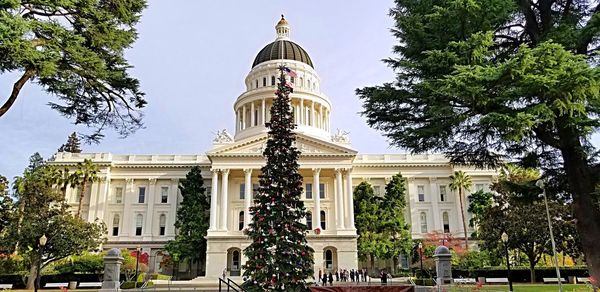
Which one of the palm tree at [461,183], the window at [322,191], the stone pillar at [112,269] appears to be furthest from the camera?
the palm tree at [461,183]

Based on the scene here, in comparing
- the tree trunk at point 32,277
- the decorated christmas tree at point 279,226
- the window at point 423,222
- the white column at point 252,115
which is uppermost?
the white column at point 252,115

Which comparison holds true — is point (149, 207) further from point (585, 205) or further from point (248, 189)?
point (585, 205)

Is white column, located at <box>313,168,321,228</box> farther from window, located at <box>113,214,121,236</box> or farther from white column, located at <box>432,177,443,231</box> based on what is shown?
window, located at <box>113,214,121,236</box>

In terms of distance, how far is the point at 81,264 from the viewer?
136 ft

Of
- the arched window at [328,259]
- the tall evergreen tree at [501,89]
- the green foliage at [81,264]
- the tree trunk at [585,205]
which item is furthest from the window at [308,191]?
the tree trunk at [585,205]

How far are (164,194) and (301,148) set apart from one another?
18831 mm

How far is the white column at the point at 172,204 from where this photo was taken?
176 feet

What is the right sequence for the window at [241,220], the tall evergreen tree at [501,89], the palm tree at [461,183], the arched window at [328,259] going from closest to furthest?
the tall evergreen tree at [501,89] < the arched window at [328,259] < the window at [241,220] < the palm tree at [461,183]

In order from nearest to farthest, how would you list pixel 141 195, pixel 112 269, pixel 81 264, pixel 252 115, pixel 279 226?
1. pixel 279 226
2. pixel 112 269
3. pixel 81 264
4. pixel 141 195
5. pixel 252 115

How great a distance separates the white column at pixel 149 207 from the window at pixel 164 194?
0.94 metres

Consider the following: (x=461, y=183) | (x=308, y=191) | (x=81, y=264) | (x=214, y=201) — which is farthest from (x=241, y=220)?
(x=461, y=183)

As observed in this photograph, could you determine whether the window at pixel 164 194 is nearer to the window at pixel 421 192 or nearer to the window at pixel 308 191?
the window at pixel 308 191

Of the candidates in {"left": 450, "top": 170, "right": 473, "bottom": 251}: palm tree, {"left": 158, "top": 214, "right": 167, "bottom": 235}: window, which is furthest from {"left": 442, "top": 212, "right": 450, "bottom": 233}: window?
{"left": 158, "top": 214, "right": 167, "bottom": 235}: window

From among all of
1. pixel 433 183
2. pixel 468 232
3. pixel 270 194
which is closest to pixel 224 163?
pixel 433 183
